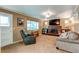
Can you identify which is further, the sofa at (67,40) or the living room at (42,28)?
the living room at (42,28)

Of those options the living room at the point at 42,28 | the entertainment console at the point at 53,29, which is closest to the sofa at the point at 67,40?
the living room at the point at 42,28

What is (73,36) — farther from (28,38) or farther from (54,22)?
(28,38)

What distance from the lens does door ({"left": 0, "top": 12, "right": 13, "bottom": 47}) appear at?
370 centimetres

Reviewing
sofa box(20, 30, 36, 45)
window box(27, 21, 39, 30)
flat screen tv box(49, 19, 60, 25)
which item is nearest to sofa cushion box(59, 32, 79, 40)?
flat screen tv box(49, 19, 60, 25)

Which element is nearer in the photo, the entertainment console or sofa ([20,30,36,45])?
the entertainment console

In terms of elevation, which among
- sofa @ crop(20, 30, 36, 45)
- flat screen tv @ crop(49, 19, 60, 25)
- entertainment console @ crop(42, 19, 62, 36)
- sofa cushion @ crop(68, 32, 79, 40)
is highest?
flat screen tv @ crop(49, 19, 60, 25)

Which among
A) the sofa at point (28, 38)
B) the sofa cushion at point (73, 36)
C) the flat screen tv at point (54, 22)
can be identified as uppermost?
the flat screen tv at point (54, 22)

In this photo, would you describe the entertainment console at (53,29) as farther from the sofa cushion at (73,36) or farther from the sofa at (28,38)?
the sofa at (28,38)

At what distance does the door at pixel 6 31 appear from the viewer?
3.70 m

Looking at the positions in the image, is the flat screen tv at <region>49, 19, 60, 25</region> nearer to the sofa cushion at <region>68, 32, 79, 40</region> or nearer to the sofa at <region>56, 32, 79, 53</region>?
the sofa at <region>56, 32, 79, 53</region>

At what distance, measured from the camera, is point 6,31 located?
4.15m

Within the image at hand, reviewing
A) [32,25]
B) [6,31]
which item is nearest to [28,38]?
[32,25]
